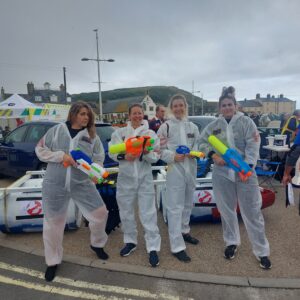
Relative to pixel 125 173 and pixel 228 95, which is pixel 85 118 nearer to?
pixel 125 173

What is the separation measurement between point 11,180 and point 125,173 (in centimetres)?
561

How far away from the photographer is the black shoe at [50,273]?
2.92 m

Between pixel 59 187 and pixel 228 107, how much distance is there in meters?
2.06

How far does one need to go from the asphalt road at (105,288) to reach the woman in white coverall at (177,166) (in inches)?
21.1

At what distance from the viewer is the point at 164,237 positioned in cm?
388

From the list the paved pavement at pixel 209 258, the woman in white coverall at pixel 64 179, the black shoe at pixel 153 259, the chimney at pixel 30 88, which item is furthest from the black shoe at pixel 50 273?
the chimney at pixel 30 88

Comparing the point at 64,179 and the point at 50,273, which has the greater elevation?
the point at 64,179

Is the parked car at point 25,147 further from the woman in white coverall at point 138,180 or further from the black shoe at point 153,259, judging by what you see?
the black shoe at point 153,259

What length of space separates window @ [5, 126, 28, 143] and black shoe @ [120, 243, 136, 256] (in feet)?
15.8

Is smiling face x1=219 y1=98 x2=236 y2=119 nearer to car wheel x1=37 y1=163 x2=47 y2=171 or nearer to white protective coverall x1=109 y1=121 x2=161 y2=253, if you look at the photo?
white protective coverall x1=109 y1=121 x2=161 y2=253

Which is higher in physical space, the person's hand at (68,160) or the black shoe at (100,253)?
the person's hand at (68,160)

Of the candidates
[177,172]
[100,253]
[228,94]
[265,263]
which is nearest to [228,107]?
[228,94]

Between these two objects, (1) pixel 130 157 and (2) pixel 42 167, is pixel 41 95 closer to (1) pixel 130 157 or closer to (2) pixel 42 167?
(2) pixel 42 167

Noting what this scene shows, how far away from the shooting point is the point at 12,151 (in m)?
6.86
